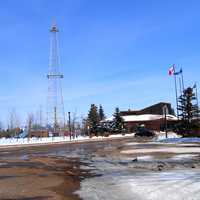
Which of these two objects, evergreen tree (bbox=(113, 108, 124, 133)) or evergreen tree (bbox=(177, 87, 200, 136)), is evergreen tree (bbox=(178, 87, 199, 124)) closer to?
evergreen tree (bbox=(177, 87, 200, 136))

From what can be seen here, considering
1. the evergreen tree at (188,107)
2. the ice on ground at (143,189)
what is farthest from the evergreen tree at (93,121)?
the ice on ground at (143,189)

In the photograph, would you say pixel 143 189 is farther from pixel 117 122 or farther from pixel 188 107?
pixel 117 122

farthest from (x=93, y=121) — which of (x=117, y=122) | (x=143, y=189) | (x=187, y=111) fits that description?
(x=143, y=189)

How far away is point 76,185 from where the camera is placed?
12.5 m

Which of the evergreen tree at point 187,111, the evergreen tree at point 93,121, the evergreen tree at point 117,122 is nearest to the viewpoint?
the evergreen tree at point 187,111

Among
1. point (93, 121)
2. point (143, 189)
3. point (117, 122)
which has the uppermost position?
point (93, 121)

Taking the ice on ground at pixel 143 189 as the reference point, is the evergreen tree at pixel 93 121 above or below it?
above

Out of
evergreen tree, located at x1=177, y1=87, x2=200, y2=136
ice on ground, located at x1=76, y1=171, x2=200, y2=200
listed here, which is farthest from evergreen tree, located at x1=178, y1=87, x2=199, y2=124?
ice on ground, located at x1=76, y1=171, x2=200, y2=200

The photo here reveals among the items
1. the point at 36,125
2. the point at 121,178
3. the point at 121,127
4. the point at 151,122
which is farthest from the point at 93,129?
the point at 121,178

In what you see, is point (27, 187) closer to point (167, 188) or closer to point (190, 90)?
point (167, 188)

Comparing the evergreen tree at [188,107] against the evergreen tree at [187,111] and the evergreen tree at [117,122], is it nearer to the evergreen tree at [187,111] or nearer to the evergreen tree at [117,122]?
the evergreen tree at [187,111]

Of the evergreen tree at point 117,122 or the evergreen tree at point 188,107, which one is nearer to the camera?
the evergreen tree at point 188,107

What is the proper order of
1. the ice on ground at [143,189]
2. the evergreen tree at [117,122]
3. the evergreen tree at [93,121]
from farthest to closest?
the evergreen tree at [117,122] → the evergreen tree at [93,121] → the ice on ground at [143,189]

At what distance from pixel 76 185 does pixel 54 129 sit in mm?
80193
